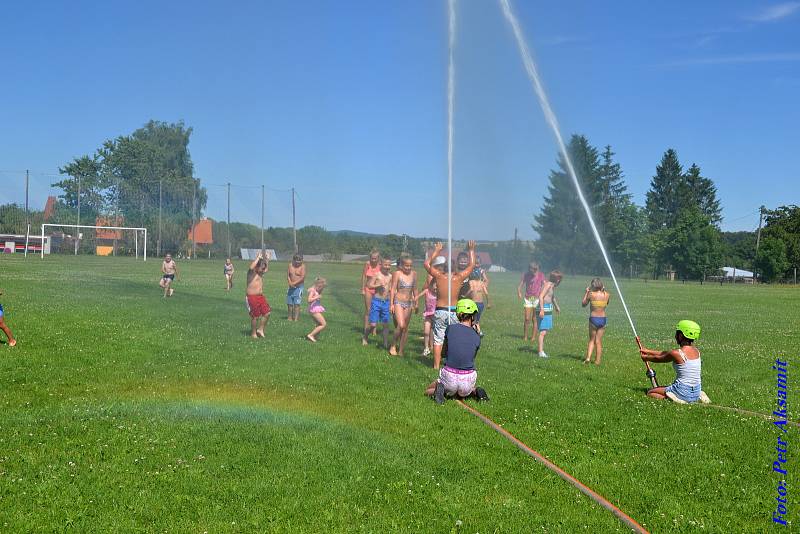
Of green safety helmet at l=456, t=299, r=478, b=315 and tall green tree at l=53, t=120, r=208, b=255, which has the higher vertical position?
tall green tree at l=53, t=120, r=208, b=255

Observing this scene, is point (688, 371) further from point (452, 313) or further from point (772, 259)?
point (772, 259)

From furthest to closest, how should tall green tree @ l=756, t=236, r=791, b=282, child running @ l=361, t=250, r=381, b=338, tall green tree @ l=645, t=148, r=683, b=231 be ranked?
tall green tree @ l=645, t=148, r=683, b=231 < tall green tree @ l=756, t=236, r=791, b=282 < child running @ l=361, t=250, r=381, b=338

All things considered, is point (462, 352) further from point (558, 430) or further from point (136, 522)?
point (136, 522)

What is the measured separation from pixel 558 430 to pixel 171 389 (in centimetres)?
649

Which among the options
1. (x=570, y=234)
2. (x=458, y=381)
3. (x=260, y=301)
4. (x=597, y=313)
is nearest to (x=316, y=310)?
(x=260, y=301)

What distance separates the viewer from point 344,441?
28.8 ft

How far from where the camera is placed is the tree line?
65.9 meters

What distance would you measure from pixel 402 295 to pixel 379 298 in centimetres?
226

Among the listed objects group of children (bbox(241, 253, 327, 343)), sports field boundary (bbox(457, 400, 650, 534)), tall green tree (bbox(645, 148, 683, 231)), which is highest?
tall green tree (bbox(645, 148, 683, 231))

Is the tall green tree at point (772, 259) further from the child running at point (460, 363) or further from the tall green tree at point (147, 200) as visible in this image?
the child running at point (460, 363)

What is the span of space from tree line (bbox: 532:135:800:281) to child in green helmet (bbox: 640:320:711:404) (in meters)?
35.6

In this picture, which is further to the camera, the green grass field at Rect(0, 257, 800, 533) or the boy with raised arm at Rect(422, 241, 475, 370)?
the boy with raised arm at Rect(422, 241, 475, 370)

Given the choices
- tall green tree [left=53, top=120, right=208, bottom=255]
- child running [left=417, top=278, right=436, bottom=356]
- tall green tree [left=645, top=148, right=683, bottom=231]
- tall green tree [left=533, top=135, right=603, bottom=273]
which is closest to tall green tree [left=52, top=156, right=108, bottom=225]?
tall green tree [left=53, top=120, right=208, bottom=255]

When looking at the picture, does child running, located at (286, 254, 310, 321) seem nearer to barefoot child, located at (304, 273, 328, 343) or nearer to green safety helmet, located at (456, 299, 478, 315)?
barefoot child, located at (304, 273, 328, 343)
